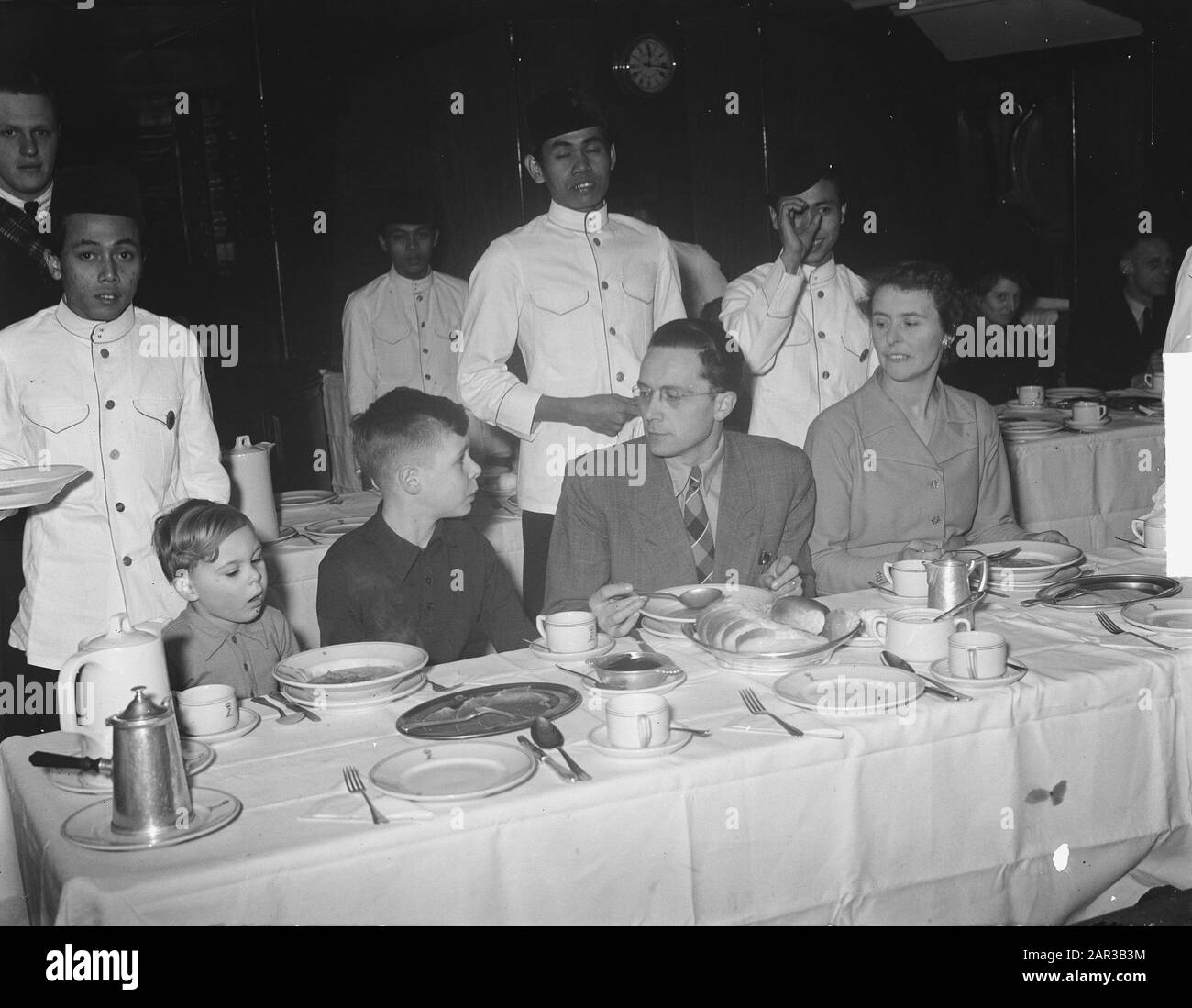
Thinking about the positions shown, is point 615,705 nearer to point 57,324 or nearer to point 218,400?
point 57,324

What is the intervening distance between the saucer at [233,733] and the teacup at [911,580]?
42.9 inches

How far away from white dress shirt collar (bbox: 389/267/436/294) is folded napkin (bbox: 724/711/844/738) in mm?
3496

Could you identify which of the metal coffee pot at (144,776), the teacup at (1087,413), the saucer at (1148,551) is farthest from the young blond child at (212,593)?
the teacup at (1087,413)

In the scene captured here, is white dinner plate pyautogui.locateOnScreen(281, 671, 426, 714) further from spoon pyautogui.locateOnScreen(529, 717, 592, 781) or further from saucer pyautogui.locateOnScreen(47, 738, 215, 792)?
spoon pyautogui.locateOnScreen(529, 717, 592, 781)

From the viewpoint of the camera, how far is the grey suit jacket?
90.1 inches

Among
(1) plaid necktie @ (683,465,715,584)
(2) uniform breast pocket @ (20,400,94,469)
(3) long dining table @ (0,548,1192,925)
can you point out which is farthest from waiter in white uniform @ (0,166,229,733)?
(1) plaid necktie @ (683,465,715,584)

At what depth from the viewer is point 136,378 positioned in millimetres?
2510

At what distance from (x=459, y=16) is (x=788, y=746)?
4060mm

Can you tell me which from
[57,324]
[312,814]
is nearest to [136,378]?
[57,324]

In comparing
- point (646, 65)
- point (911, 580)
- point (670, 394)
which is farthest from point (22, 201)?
point (646, 65)

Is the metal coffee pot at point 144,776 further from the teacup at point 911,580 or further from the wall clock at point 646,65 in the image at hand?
the wall clock at point 646,65

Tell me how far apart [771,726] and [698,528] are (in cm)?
91

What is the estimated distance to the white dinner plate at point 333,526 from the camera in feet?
9.43
